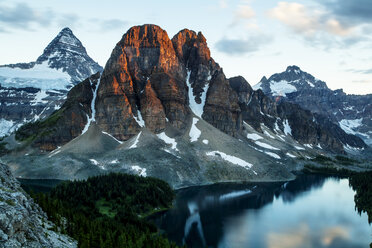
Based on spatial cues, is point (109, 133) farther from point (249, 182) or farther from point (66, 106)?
point (249, 182)

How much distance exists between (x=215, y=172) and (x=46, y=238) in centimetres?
11991

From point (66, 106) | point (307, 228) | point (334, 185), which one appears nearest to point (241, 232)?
point (307, 228)

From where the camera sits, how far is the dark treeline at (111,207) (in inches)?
1980

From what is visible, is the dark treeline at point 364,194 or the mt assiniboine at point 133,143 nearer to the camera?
the dark treeline at point 364,194

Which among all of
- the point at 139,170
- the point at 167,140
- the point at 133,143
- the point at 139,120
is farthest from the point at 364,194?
the point at 139,120

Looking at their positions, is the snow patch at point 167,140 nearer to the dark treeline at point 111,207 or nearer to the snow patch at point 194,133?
the snow patch at point 194,133

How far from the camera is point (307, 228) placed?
8544 cm

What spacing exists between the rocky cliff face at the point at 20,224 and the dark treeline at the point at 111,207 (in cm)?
474

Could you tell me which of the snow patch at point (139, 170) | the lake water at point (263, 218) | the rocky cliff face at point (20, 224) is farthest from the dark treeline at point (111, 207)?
the snow patch at point (139, 170)

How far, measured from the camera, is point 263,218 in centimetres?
9381

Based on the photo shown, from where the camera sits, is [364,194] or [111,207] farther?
[364,194]

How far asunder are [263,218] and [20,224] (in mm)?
74448

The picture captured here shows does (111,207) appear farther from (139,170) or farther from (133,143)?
(133,143)

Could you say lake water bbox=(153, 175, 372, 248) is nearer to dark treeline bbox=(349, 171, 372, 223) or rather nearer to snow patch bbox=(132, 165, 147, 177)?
dark treeline bbox=(349, 171, 372, 223)
